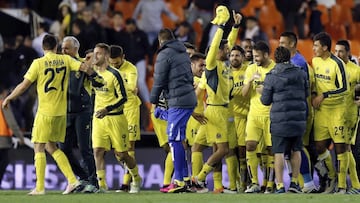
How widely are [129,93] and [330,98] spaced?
3176mm

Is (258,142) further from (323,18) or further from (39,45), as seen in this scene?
(323,18)

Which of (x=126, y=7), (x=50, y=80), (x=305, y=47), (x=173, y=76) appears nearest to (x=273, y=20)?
(x=305, y=47)

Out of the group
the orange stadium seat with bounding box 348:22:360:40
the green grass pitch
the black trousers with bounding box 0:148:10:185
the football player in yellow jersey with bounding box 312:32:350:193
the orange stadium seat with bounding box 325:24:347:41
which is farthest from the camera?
the orange stadium seat with bounding box 348:22:360:40

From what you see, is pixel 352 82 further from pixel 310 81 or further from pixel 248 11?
pixel 248 11

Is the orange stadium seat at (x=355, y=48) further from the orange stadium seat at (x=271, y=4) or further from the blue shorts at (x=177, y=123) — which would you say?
the blue shorts at (x=177, y=123)

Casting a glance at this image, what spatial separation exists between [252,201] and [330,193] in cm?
322

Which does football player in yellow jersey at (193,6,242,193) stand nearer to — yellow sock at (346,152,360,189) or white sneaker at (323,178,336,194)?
white sneaker at (323,178,336,194)

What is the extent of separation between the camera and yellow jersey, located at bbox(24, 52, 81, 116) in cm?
2022

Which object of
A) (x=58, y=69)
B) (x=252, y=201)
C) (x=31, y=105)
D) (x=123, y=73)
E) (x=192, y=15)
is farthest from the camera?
(x=192, y=15)

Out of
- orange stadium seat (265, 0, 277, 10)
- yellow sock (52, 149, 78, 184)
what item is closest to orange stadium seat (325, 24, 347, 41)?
orange stadium seat (265, 0, 277, 10)

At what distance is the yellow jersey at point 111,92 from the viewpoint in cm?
2091

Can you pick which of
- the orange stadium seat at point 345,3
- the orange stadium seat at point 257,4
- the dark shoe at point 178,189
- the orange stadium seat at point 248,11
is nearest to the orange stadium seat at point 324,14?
the orange stadium seat at point 345,3

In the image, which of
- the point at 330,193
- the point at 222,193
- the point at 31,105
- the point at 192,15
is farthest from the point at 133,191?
the point at 192,15

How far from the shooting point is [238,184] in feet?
73.7
